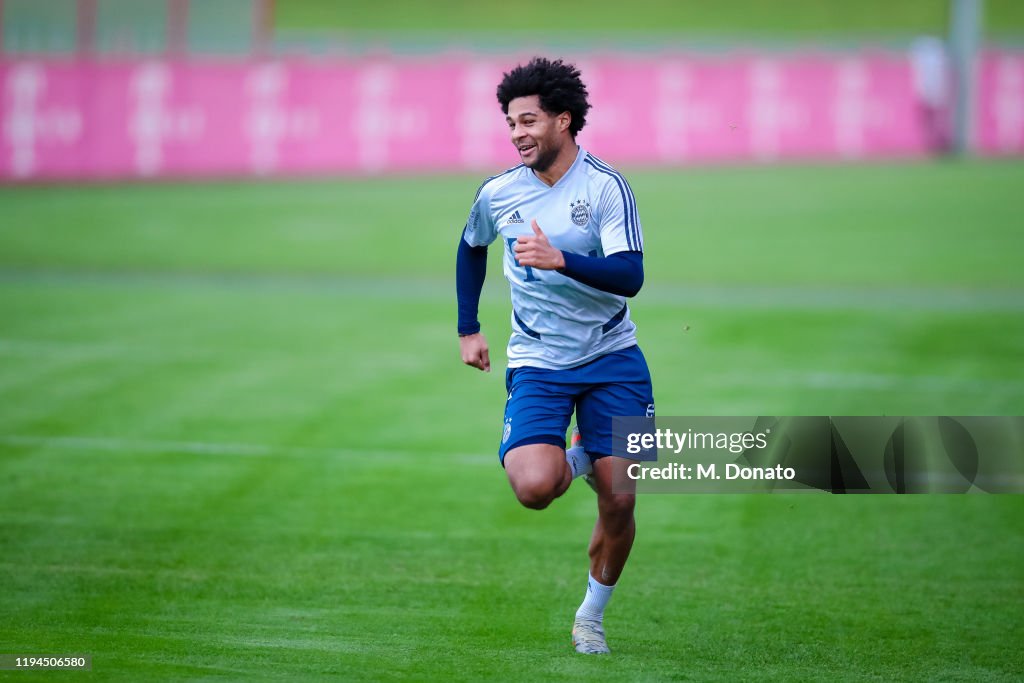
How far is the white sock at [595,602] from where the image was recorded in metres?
6.97

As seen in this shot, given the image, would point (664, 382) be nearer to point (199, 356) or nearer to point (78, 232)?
point (199, 356)

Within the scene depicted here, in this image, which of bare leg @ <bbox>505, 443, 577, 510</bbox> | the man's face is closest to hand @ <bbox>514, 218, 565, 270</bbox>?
the man's face

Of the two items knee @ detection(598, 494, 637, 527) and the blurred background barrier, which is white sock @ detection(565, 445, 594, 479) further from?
the blurred background barrier

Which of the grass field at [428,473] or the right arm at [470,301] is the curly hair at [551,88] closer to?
the right arm at [470,301]

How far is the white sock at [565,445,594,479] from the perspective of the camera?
7.09m

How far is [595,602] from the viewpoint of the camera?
700cm

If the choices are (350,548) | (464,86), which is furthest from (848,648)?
(464,86)

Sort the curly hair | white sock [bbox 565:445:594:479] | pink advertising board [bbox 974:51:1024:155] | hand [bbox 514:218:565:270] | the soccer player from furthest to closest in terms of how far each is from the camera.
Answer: pink advertising board [bbox 974:51:1024:155] < white sock [bbox 565:445:594:479] < the curly hair < the soccer player < hand [bbox 514:218:565:270]

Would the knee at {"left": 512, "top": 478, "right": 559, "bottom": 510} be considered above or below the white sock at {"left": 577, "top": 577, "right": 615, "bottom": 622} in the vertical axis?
above

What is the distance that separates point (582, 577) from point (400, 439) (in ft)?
13.7

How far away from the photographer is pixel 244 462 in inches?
441

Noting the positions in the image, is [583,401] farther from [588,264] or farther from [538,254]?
[538,254]

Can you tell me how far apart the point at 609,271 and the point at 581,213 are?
1.58 feet

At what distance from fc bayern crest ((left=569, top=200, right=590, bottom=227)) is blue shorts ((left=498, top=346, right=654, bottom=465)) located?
2.34ft
